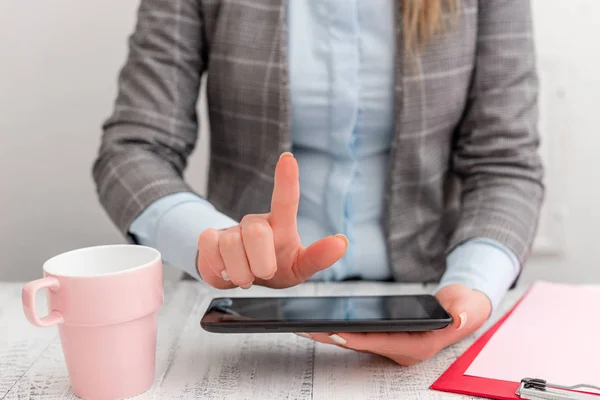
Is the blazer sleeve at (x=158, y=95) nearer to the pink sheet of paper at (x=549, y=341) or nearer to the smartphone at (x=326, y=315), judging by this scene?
the smartphone at (x=326, y=315)

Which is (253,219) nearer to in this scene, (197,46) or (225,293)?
(225,293)

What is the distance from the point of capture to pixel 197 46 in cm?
86

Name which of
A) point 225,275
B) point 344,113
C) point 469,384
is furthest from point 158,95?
point 469,384

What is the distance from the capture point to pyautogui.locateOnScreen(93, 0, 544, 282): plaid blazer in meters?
0.80

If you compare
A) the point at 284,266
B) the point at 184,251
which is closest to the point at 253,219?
the point at 284,266

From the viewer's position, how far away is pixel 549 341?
56 centimetres

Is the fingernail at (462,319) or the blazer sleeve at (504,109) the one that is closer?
the fingernail at (462,319)

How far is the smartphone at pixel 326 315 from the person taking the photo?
488 mm

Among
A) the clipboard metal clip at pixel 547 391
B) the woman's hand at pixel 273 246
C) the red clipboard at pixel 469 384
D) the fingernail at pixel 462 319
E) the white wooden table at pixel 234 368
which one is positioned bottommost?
the white wooden table at pixel 234 368

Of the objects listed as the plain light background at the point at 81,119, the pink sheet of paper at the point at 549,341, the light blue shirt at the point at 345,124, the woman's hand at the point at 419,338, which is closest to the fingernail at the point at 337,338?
the woman's hand at the point at 419,338

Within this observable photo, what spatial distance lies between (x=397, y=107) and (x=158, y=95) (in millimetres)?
304

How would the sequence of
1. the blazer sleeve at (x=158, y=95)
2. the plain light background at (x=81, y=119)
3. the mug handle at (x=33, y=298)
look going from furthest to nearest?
1. the plain light background at (x=81, y=119)
2. the blazer sleeve at (x=158, y=95)
3. the mug handle at (x=33, y=298)

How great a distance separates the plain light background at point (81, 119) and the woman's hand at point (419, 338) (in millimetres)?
721

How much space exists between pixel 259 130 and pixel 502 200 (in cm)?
32
